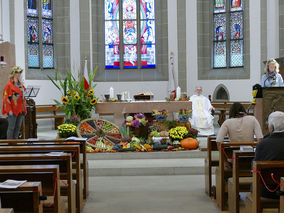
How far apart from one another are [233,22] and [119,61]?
425 centimetres

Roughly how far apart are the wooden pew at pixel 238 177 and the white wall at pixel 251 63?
10442 millimetres

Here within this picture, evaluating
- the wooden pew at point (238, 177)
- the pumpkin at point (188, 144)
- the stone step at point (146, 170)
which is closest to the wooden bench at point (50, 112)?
the pumpkin at point (188, 144)

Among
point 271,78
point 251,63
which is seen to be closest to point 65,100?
point 271,78

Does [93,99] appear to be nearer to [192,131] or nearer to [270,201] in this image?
[192,131]

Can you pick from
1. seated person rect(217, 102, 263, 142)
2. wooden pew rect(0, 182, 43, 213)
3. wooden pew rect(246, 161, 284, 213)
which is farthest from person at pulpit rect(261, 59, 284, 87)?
wooden pew rect(0, 182, 43, 213)

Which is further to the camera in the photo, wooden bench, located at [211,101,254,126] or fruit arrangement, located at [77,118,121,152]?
wooden bench, located at [211,101,254,126]

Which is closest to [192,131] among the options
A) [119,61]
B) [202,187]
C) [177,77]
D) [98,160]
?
[98,160]

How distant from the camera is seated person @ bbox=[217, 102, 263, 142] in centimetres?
593

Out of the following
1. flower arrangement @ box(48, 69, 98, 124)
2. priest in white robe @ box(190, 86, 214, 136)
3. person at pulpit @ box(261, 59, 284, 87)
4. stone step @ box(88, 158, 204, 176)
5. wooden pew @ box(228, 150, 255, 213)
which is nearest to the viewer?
wooden pew @ box(228, 150, 255, 213)

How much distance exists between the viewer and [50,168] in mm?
3838

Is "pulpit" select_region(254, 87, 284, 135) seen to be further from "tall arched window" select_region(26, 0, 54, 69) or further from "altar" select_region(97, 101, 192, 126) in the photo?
"tall arched window" select_region(26, 0, 54, 69)

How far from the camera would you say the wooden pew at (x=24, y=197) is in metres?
3.17

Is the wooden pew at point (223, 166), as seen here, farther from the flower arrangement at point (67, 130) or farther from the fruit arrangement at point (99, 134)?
the flower arrangement at point (67, 130)

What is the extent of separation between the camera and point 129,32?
17.7 meters
